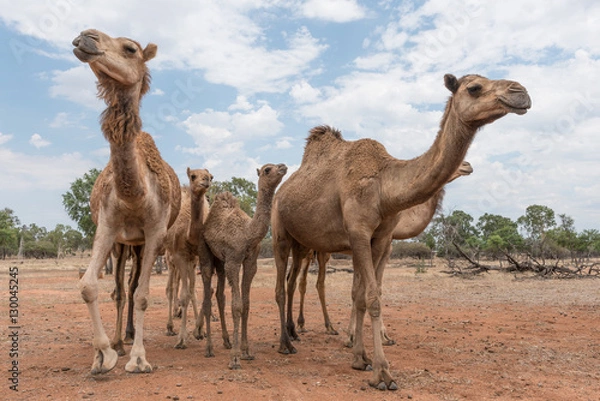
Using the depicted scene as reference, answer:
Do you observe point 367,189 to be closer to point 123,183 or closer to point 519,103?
point 519,103

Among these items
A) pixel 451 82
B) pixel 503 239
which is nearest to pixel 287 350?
pixel 451 82

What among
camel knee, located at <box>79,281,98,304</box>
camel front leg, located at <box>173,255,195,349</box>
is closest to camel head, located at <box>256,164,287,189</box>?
camel front leg, located at <box>173,255,195,349</box>

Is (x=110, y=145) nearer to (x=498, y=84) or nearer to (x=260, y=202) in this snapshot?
(x=260, y=202)

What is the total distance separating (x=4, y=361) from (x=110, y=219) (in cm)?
264

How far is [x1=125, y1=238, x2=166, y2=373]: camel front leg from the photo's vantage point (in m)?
5.91

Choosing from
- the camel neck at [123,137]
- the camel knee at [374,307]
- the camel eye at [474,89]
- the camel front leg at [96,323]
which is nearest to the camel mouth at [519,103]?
the camel eye at [474,89]

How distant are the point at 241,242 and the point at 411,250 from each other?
46.1m

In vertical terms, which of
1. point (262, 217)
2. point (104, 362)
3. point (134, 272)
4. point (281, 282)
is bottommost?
point (104, 362)

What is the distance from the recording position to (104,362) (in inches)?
220

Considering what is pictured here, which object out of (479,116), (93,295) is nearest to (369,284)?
(479,116)

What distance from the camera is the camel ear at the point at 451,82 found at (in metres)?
5.49

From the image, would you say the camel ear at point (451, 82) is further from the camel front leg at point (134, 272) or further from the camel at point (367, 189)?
the camel front leg at point (134, 272)

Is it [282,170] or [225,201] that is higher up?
[282,170]

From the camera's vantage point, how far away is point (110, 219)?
19.7 ft
